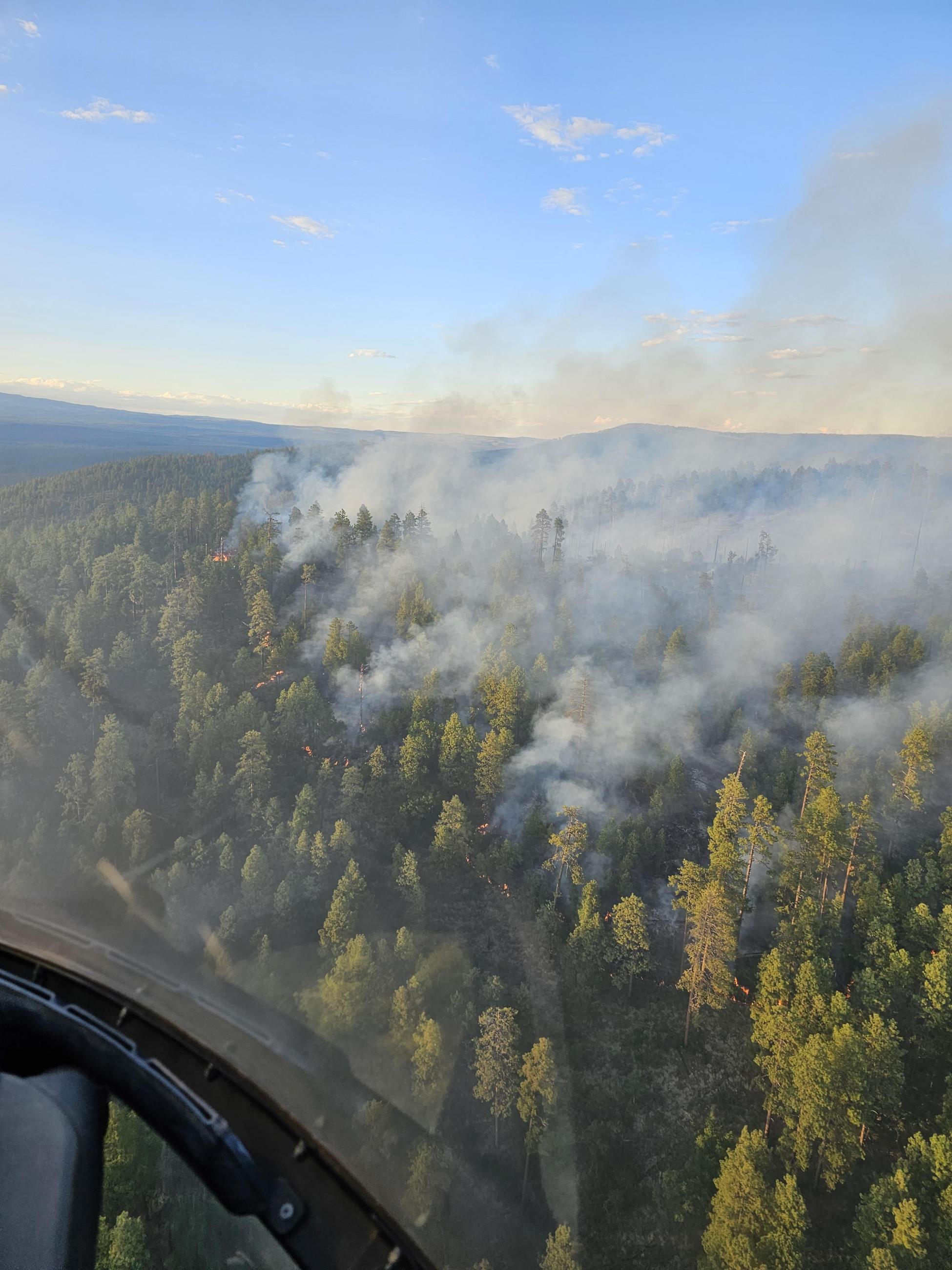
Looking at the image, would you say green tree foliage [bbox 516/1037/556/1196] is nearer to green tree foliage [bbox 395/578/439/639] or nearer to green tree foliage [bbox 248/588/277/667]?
green tree foliage [bbox 395/578/439/639]

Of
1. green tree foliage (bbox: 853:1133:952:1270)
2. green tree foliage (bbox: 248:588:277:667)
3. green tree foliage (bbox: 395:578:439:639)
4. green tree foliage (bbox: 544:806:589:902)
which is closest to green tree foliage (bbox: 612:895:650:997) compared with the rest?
green tree foliage (bbox: 544:806:589:902)

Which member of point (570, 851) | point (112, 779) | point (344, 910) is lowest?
point (112, 779)

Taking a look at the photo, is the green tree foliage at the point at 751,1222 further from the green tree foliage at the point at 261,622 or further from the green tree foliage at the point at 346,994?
the green tree foliage at the point at 261,622

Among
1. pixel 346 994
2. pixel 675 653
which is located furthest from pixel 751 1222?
pixel 675 653

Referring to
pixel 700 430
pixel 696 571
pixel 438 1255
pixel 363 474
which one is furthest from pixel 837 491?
pixel 438 1255

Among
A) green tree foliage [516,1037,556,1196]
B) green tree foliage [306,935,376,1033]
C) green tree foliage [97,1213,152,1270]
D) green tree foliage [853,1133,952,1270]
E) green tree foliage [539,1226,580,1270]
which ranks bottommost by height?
green tree foliage [516,1037,556,1196]

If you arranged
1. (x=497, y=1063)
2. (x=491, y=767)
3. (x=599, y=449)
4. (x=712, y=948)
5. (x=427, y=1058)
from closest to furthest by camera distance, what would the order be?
(x=427, y=1058), (x=497, y=1063), (x=712, y=948), (x=491, y=767), (x=599, y=449)

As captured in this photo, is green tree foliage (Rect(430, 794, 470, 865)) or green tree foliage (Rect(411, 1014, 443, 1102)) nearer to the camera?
green tree foliage (Rect(411, 1014, 443, 1102))

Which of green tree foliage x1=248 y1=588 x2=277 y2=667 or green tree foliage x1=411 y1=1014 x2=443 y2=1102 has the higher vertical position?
green tree foliage x1=248 y1=588 x2=277 y2=667

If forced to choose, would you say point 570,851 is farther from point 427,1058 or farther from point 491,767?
point 427,1058

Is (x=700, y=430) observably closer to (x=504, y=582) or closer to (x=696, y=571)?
(x=696, y=571)
